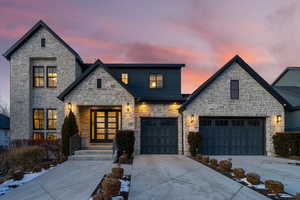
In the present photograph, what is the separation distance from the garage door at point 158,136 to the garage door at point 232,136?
86.7 inches

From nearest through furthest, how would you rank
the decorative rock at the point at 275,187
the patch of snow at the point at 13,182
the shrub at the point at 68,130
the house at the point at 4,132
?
the decorative rock at the point at 275,187 → the patch of snow at the point at 13,182 → the shrub at the point at 68,130 → the house at the point at 4,132

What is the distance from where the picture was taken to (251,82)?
1487cm

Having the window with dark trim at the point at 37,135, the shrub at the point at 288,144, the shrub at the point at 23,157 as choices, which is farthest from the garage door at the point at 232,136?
the window with dark trim at the point at 37,135

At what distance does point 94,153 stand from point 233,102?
1063 cm

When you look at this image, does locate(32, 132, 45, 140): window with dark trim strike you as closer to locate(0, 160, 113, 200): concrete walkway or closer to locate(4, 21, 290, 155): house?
locate(4, 21, 290, 155): house

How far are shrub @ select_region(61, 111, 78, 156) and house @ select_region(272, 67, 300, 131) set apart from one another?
16.4 m

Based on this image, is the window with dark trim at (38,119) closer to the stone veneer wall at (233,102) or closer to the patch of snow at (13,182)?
the patch of snow at (13,182)

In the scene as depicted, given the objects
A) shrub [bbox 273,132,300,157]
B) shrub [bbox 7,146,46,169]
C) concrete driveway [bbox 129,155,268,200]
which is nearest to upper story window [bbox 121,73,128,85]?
shrub [bbox 7,146,46,169]

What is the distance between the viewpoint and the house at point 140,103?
45.9 feet

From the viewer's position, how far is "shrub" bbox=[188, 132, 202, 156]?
13.9 meters

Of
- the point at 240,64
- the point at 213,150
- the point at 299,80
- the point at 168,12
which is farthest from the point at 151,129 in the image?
the point at 299,80

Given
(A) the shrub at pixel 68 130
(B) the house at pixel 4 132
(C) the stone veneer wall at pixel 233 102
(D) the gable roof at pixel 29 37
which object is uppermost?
(D) the gable roof at pixel 29 37

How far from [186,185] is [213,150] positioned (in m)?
8.77

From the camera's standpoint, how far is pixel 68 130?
12711 mm
